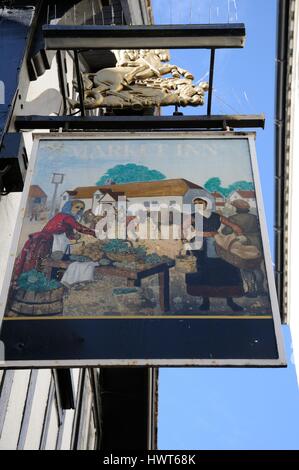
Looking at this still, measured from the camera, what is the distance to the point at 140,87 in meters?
7.20

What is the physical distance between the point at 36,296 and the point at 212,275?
4.00 ft

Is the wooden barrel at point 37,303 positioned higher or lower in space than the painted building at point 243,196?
lower

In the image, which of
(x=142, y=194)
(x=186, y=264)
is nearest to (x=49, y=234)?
(x=142, y=194)

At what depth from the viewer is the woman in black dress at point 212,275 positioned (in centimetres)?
437

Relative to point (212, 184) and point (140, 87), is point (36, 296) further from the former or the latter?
point (140, 87)

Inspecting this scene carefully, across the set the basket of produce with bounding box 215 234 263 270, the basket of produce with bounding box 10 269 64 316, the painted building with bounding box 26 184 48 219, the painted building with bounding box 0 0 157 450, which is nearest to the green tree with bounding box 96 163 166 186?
the painted building with bounding box 26 184 48 219

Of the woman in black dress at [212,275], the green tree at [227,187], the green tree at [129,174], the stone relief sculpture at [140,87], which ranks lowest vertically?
the woman in black dress at [212,275]

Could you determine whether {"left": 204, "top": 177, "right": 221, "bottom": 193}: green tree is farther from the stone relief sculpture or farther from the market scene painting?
the stone relief sculpture

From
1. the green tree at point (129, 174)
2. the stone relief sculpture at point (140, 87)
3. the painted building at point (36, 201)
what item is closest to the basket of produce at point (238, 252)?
the green tree at point (129, 174)

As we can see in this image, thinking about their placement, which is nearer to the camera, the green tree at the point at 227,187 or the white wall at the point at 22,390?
the green tree at the point at 227,187

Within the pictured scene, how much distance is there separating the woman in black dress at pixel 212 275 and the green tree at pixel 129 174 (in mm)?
678

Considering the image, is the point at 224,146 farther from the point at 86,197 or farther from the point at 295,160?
the point at 295,160

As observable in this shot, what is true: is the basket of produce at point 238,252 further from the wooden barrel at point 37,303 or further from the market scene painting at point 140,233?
the wooden barrel at point 37,303

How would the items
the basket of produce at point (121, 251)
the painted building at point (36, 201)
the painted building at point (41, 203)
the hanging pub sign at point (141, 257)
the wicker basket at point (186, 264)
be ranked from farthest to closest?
the painted building at point (41, 203)
the painted building at point (36, 201)
the basket of produce at point (121, 251)
the wicker basket at point (186, 264)
the hanging pub sign at point (141, 257)
